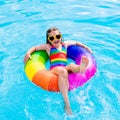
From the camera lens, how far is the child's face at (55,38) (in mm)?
5455

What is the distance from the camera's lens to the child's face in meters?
5.46

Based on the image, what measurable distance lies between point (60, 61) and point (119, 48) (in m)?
1.48

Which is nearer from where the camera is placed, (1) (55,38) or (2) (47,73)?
(2) (47,73)

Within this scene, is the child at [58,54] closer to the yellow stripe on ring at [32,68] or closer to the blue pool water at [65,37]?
the yellow stripe on ring at [32,68]

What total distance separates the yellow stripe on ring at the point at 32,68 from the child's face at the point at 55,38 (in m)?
0.51

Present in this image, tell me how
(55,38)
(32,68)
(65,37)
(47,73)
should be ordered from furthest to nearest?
(65,37) < (55,38) < (32,68) < (47,73)

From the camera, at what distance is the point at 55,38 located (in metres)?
5.49

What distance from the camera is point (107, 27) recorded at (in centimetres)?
751

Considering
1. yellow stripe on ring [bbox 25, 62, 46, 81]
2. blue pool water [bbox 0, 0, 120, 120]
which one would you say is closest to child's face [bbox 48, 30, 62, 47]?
yellow stripe on ring [bbox 25, 62, 46, 81]

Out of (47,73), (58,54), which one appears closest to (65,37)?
(58,54)

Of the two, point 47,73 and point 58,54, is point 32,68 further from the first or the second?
point 58,54

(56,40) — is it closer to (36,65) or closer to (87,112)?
(36,65)

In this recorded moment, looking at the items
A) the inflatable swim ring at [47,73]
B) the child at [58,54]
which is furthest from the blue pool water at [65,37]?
the child at [58,54]

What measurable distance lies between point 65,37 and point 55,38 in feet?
5.13
